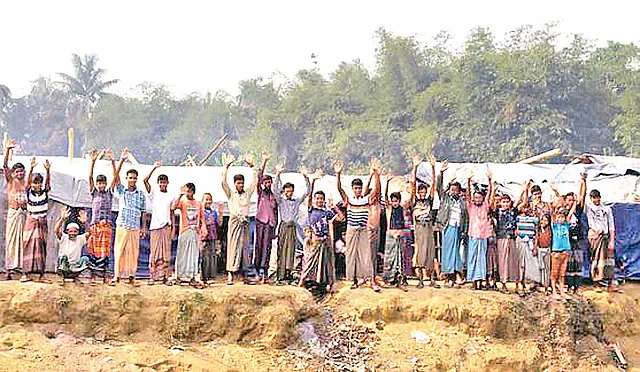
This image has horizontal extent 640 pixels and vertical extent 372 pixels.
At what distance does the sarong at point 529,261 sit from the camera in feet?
36.0

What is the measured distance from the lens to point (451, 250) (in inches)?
424

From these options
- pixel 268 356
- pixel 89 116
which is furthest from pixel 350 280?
pixel 89 116

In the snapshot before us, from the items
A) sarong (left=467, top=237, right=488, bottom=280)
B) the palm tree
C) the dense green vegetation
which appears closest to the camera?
sarong (left=467, top=237, right=488, bottom=280)

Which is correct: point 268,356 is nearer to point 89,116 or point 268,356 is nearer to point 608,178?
point 608,178

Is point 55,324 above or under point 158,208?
under

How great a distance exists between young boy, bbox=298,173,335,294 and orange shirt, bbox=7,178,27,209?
3308mm

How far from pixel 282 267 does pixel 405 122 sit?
2186cm

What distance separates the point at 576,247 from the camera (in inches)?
447

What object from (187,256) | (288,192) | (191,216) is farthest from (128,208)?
(288,192)

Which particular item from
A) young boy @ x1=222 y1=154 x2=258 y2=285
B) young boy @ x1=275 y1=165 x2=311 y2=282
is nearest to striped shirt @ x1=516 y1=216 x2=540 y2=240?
young boy @ x1=275 y1=165 x2=311 y2=282

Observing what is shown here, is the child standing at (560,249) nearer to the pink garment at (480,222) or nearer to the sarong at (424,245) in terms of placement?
the pink garment at (480,222)

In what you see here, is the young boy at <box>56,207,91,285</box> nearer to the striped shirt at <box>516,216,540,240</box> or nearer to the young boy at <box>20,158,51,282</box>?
the young boy at <box>20,158,51,282</box>

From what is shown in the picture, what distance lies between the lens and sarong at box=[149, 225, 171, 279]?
10039 mm

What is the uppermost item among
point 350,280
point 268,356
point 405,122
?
point 405,122
